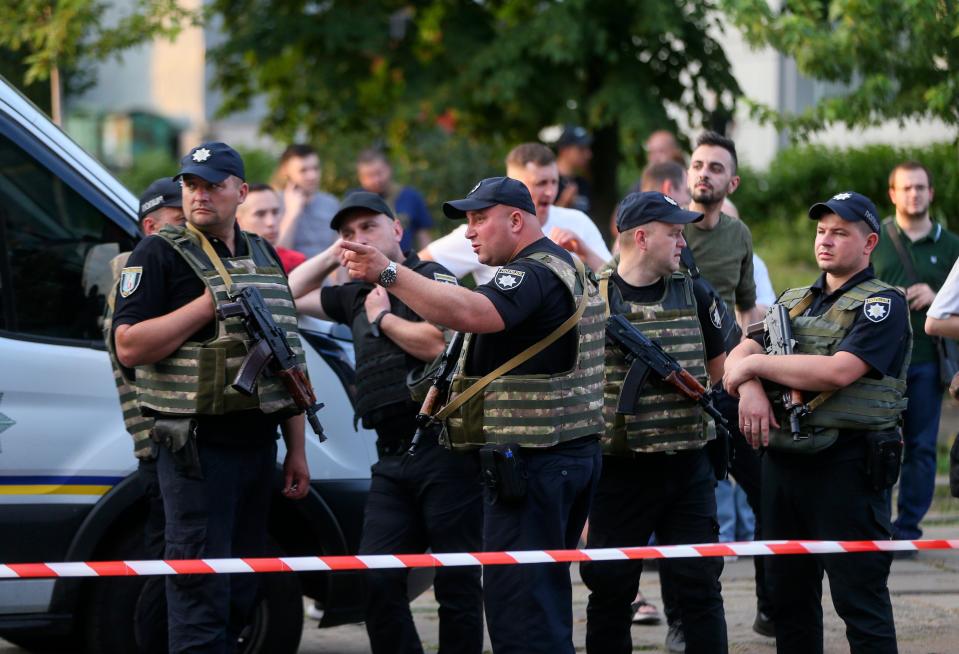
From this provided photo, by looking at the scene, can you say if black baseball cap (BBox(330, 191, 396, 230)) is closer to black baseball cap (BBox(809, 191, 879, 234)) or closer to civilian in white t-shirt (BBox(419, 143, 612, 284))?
civilian in white t-shirt (BBox(419, 143, 612, 284))

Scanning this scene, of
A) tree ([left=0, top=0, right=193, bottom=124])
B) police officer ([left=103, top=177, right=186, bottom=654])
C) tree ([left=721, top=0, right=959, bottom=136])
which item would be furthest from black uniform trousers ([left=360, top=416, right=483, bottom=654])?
tree ([left=0, top=0, right=193, bottom=124])

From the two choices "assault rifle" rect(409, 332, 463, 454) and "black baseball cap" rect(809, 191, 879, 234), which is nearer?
"assault rifle" rect(409, 332, 463, 454)

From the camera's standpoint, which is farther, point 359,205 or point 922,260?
point 922,260

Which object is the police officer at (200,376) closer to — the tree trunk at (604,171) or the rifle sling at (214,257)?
the rifle sling at (214,257)

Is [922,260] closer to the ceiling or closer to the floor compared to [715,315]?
closer to the ceiling

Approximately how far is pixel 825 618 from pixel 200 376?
337cm

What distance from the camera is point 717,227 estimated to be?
255 inches

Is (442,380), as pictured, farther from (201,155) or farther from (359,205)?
(201,155)

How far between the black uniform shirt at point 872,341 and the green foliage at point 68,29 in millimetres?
6819

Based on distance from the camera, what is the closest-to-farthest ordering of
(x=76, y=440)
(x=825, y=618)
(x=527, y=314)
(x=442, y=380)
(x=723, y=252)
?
1. (x=527, y=314)
2. (x=442, y=380)
3. (x=76, y=440)
4. (x=723, y=252)
5. (x=825, y=618)

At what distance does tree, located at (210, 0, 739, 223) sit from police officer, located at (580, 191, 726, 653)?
23.8 feet

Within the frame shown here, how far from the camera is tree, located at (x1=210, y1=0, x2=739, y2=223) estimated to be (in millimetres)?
12539

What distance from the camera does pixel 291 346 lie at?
4.87 m

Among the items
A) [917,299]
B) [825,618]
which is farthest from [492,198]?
[917,299]
